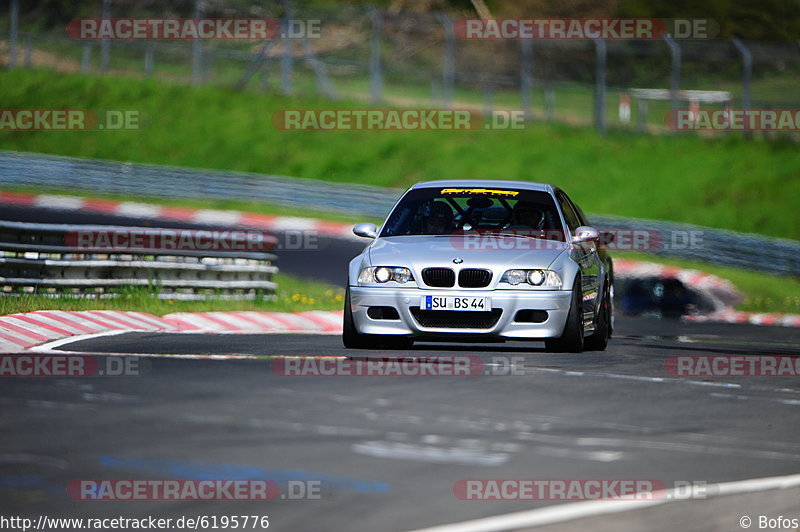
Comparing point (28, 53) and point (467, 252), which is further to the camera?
point (28, 53)

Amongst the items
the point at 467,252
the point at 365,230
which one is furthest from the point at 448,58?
the point at 467,252

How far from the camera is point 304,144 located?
39.3m

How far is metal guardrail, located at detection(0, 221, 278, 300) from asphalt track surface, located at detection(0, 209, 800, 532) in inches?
160

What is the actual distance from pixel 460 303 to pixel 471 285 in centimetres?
20

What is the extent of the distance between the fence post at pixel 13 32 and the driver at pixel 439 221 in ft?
86.7

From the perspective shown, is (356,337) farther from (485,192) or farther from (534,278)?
(485,192)

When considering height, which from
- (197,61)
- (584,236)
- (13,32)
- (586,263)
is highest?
(13,32)

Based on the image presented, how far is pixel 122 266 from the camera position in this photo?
1623cm

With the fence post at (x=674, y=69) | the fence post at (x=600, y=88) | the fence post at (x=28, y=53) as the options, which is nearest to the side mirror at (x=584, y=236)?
the fence post at (x=674, y=69)

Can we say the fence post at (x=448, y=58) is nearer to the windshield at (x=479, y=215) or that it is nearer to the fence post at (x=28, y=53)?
the fence post at (x=28, y=53)

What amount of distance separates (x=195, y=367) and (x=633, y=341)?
621 cm

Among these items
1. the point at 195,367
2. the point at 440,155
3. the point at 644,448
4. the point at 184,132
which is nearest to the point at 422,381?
the point at 195,367

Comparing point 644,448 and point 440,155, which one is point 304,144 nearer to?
point 440,155

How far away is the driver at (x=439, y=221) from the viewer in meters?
12.3
